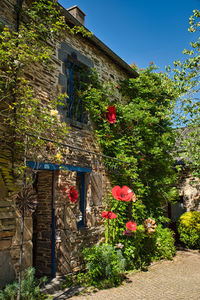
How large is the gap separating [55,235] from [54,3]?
482cm

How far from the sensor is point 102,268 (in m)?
5.08

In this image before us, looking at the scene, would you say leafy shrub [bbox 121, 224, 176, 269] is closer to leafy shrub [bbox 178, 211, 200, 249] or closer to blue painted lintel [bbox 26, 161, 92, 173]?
leafy shrub [bbox 178, 211, 200, 249]

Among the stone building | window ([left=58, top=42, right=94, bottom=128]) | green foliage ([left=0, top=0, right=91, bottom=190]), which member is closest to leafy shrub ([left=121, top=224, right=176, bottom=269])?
the stone building

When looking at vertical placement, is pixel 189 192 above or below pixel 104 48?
below

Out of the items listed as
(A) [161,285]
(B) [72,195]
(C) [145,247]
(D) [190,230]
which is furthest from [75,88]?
(D) [190,230]

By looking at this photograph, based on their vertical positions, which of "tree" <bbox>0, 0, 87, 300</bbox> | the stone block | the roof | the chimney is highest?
the chimney

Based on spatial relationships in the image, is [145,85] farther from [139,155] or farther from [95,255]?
[95,255]

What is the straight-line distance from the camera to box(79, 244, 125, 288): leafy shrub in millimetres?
4961

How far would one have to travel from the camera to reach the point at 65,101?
5555 mm

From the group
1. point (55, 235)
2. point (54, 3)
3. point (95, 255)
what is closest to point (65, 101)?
point (54, 3)

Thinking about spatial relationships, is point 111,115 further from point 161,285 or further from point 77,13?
point 161,285

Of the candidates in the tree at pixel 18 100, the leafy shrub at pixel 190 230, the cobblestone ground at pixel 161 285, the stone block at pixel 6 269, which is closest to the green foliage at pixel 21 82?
the tree at pixel 18 100

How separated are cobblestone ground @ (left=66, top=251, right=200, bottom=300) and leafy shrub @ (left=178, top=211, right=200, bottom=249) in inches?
71.5

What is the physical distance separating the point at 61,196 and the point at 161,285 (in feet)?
9.22
